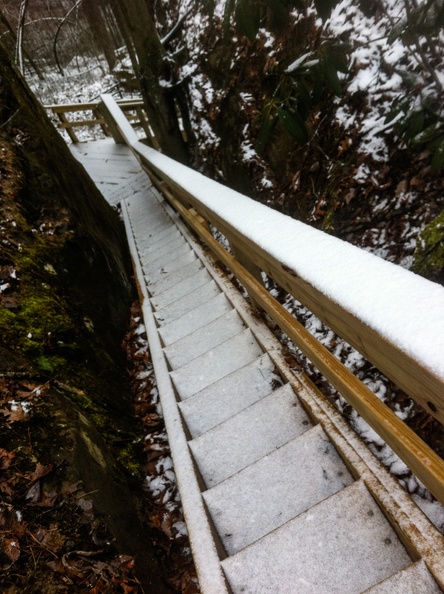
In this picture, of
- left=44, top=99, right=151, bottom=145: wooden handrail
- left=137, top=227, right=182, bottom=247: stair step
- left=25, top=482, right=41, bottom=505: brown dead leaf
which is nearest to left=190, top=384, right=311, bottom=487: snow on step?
left=25, top=482, right=41, bottom=505: brown dead leaf

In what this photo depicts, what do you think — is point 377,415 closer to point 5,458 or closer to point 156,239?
point 5,458

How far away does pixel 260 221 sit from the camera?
1786 millimetres

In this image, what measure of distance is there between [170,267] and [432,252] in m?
3.24

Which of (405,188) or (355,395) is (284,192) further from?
(355,395)

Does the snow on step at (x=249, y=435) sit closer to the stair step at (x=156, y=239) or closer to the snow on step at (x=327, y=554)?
the snow on step at (x=327, y=554)

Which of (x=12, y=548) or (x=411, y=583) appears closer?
(x=411, y=583)

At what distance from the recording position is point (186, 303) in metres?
3.81

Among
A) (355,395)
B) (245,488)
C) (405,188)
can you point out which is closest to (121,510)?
(245,488)

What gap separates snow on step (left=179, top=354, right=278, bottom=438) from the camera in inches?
96.5

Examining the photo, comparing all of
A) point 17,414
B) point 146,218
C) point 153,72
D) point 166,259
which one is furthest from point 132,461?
point 153,72

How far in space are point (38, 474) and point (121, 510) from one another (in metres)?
0.57

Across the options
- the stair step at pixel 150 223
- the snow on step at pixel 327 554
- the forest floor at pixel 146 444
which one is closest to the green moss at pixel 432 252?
the forest floor at pixel 146 444

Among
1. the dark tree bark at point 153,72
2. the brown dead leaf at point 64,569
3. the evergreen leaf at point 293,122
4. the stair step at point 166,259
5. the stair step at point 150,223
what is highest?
the dark tree bark at point 153,72

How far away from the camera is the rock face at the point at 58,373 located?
1.61 meters
